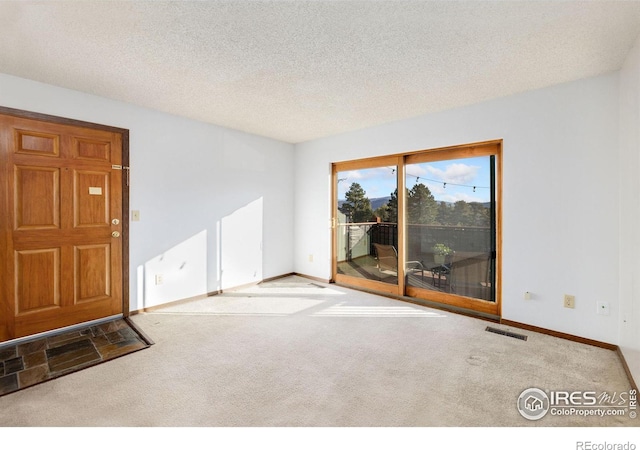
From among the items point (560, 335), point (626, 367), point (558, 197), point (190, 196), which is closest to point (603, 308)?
point (560, 335)

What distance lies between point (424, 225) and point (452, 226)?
0.37 meters

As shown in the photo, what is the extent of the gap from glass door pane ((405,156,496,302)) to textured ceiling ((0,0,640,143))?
882 mm

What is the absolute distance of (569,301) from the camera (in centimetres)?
283

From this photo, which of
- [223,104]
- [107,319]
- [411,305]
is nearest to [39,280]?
[107,319]

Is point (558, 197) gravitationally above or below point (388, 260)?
above

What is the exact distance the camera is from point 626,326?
2.41 m

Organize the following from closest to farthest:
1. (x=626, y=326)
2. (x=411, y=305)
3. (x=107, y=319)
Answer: (x=626, y=326) → (x=107, y=319) → (x=411, y=305)

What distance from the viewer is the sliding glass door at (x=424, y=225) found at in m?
3.46

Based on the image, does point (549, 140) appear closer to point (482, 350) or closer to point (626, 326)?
point (626, 326)

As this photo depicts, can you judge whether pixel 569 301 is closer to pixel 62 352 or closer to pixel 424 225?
pixel 424 225

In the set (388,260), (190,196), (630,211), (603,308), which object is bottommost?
(603,308)

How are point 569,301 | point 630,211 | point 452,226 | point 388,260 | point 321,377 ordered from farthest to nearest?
point 388,260 < point 452,226 < point 569,301 < point 630,211 < point 321,377

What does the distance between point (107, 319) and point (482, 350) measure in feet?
12.7

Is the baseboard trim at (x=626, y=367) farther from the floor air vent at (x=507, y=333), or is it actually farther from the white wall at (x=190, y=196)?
the white wall at (x=190, y=196)
